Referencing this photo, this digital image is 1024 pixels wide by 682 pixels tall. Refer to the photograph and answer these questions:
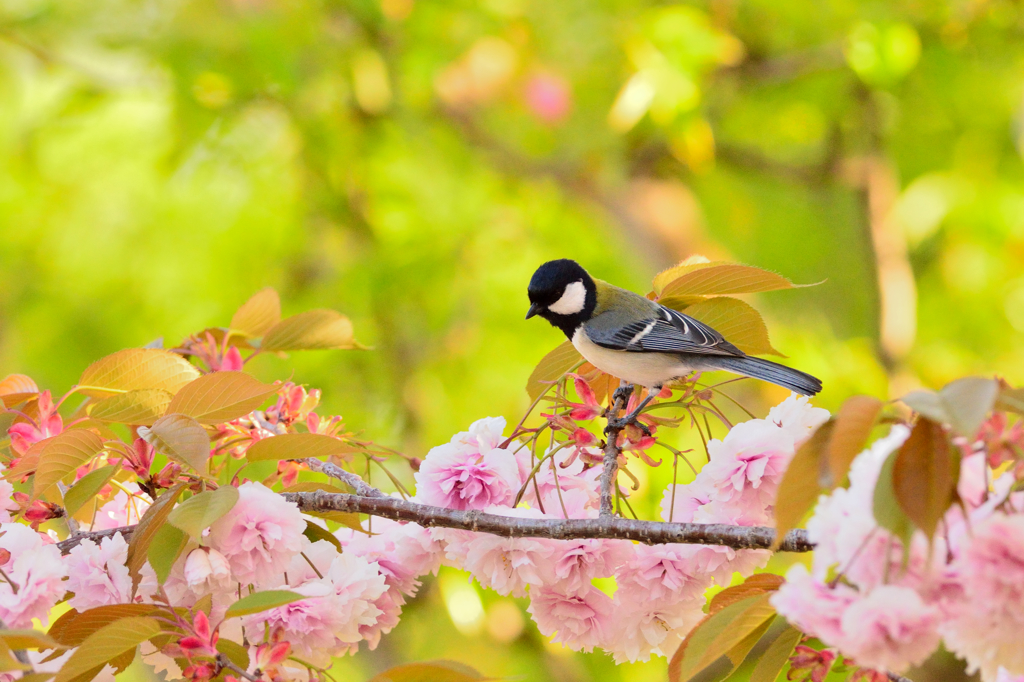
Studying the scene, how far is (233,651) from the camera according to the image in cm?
83

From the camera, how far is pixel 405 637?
16.0 ft

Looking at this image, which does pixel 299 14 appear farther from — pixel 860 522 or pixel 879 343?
pixel 860 522

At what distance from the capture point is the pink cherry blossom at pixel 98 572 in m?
0.89

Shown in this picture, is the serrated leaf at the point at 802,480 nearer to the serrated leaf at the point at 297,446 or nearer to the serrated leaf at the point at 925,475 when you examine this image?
the serrated leaf at the point at 925,475

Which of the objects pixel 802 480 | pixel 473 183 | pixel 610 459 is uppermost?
pixel 473 183

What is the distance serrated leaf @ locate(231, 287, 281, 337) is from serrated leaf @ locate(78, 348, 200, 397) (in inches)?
11.1

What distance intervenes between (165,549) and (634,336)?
37.6 inches

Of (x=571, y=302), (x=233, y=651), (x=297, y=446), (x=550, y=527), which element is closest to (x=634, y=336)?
(x=571, y=302)

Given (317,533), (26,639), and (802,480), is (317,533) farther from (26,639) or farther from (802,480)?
(802,480)

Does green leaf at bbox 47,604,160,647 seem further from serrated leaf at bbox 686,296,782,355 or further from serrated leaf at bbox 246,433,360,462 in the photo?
serrated leaf at bbox 686,296,782,355

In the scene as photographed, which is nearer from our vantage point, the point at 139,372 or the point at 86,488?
the point at 86,488

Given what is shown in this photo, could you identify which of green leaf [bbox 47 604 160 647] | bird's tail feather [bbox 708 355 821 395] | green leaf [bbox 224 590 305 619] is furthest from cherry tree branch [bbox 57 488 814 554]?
bird's tail feather [bbox 708 355 821 395]

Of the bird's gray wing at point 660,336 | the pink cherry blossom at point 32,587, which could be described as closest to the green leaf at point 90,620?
the pink cherry blossom at point 32,587

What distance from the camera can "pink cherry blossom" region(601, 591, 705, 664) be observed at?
1.03 meters
